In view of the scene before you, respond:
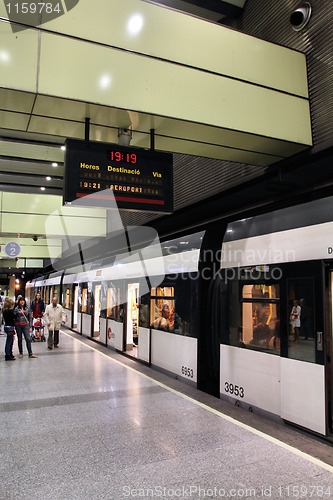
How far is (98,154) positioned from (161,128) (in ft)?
2.46

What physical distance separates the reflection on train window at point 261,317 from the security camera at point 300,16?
10.3 feet

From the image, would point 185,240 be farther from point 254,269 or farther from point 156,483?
point 156,483

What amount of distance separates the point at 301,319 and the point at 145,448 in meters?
2.18

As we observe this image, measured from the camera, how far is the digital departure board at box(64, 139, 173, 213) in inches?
155

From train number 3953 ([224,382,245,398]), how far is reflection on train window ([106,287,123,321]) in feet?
17.2

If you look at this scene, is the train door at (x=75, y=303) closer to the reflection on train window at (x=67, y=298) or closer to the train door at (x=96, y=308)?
the reflection on train window at (x=67, y=298)

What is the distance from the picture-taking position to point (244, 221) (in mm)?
5535

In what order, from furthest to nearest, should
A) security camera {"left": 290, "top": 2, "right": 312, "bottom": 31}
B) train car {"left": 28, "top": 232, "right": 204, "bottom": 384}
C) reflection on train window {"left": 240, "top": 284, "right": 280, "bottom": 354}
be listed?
train car {"left": 28, "top": 232, "right": 204, "bottom": 384} < reflection on train window {"left": 240, "top": 284, "right": 280, "bottom": 354} < security camera {"left": 290, "top": 2, "right": 312, "bottom": 31}

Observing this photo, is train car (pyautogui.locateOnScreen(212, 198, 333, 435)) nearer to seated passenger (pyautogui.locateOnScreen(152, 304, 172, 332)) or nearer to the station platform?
the station platform

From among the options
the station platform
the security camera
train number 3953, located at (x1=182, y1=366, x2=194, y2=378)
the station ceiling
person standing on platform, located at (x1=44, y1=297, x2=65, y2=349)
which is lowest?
the station platform

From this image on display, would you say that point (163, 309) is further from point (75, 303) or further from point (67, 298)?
point (67, 298)

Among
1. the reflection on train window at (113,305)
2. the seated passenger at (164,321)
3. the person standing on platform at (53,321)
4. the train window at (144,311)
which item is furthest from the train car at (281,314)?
the person standing on platform at (53,321)

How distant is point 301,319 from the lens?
4.35 meters

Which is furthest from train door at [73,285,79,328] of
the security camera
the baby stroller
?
the security camera
